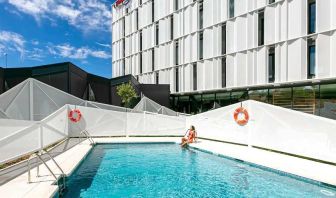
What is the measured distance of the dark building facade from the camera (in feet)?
66.5

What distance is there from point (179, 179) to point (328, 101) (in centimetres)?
1489

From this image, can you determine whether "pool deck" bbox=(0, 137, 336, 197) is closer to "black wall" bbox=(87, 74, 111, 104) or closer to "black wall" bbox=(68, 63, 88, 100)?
"black wall" bbox=(68, 63, 88, 100)

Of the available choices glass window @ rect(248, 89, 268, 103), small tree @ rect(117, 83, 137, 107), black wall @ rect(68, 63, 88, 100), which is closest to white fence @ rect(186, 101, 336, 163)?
glass window @ rect(248, 89, 268, 103)

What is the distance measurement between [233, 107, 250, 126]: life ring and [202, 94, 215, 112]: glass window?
553 inches

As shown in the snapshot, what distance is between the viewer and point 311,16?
774 inches

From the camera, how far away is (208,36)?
27172 mm

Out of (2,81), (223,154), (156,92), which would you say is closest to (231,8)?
(156,92)

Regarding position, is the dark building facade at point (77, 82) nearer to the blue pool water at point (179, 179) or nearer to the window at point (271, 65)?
the blue pool water at point (179, 179)

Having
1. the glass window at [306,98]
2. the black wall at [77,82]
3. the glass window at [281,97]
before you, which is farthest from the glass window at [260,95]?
the black wall at [77,82]

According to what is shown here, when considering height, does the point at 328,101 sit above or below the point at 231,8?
below

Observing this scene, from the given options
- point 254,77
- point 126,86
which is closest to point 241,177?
point 254,77

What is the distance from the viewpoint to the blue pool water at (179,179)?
7.11 metres

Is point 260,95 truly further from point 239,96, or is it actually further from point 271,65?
point 271,65

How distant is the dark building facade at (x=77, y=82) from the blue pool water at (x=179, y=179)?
10.1 metres
